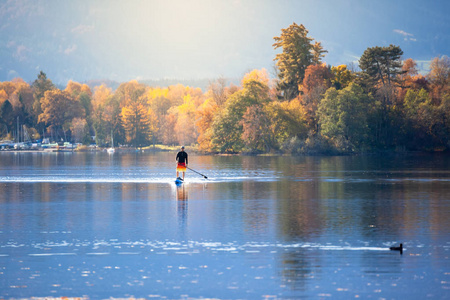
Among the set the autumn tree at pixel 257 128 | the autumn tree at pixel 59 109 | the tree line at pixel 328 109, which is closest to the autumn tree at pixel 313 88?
the tree line at pixel 328 109

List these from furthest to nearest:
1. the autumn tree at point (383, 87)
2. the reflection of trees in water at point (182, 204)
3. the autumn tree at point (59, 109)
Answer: the autumn tree at point (59, 109) < the autumn tree at point (383, 87) < the reflection of trees in water at point (182, 204)

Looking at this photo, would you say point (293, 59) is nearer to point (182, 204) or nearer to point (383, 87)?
point (383, 87)

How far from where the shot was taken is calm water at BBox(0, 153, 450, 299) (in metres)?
11.5

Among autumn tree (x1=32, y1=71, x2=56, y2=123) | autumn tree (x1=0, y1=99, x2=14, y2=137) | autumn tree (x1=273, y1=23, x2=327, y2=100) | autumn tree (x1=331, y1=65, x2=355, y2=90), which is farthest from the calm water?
autumn tree (x1=0, y1=99, x2=14, y2=137)

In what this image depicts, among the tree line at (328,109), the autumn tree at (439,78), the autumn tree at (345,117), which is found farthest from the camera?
the autumn tree at (439,78)

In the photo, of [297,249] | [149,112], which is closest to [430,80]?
[149,112]

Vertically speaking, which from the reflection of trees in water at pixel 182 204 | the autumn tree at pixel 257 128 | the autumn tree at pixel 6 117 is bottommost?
the reflection of trees in water at pixel 182 204

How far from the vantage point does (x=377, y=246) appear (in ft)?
50.4

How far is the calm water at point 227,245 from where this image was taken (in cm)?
1155

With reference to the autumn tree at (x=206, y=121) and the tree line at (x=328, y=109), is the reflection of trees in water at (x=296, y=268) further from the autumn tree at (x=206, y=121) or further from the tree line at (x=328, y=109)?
the autumn tree at (x=206, y=121)

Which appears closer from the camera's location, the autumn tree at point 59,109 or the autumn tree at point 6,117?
the autumn tree at point 59,109

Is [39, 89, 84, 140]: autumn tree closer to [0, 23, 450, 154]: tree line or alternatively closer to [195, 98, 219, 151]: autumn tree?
[0, 23, 450, 154]: tree line

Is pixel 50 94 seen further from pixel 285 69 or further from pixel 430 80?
pixel 430 80

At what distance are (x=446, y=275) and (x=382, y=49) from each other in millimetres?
94530
